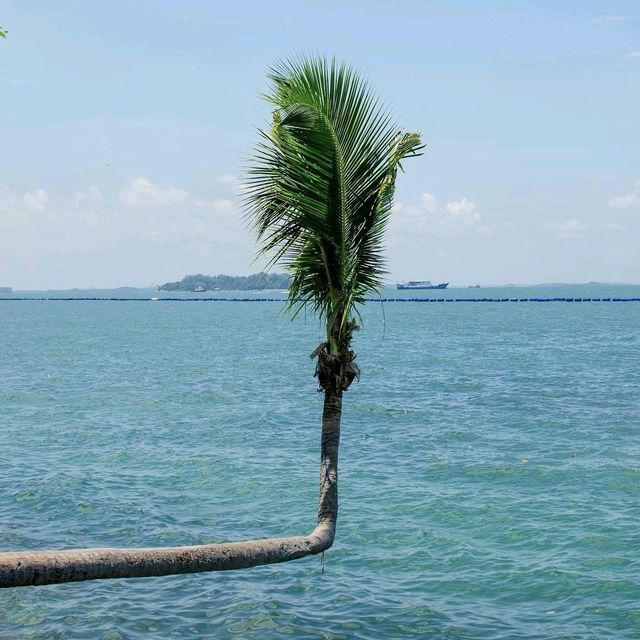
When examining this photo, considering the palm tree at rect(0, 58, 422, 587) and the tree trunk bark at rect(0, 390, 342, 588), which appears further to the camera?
the palm tree at rect(0, 58, 422, 587)

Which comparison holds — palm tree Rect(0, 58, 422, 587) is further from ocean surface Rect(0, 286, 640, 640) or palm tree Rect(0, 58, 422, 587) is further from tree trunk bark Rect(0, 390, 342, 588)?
ocean surface Rect(0, 286, 640, 640)

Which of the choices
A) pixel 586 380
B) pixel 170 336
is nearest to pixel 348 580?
pixel 586 380

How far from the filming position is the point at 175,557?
9.51 meters

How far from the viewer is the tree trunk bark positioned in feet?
26.5

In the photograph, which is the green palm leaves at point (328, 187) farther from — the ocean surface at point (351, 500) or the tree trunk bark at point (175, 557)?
the ocean surface at point (351, 500)

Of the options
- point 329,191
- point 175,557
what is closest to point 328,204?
point 329,191

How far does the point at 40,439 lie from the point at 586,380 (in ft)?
125

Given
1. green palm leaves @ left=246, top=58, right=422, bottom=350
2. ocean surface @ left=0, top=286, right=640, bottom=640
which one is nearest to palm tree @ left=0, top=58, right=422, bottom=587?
green palm leaves @ left=246, top=58, right=422, bottom=350

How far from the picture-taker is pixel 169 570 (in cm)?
946

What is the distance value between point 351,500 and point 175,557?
1715cm

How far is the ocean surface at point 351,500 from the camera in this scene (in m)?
16.9

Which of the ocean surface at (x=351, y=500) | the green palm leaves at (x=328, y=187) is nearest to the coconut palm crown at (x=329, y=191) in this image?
the green palm leaves at (x=328, y=187)

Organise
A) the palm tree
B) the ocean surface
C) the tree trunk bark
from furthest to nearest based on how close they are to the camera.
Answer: the ocean surface < the palm tree < the tree trunk bark

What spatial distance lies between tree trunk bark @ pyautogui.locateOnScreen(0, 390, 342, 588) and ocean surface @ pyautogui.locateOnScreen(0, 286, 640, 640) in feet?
14.9
